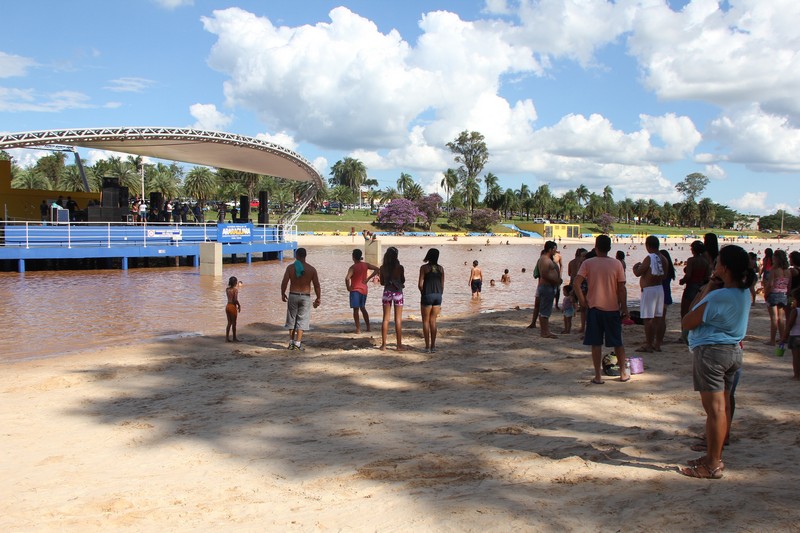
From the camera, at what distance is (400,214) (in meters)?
68.9

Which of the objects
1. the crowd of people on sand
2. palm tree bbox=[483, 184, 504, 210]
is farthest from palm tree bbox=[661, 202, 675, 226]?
the crowd of people on sand

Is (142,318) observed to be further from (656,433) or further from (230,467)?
(656,433)

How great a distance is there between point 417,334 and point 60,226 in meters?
20.2

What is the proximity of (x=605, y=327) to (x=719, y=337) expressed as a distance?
8.53ft

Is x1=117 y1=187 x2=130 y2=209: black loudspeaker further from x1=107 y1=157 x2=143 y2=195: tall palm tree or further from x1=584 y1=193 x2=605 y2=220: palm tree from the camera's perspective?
x1=584 y1=193 x2=605 y2=220: palm tree

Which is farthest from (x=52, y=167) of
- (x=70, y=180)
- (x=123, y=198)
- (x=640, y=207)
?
(x=640, y=207)

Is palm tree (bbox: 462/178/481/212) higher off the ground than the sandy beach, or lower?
higher

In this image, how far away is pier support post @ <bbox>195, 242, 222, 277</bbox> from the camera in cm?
2267

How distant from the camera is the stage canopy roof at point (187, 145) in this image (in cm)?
2217

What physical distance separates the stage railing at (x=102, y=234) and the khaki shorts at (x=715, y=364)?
2460 cm

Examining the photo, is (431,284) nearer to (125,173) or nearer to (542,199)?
(125,173)

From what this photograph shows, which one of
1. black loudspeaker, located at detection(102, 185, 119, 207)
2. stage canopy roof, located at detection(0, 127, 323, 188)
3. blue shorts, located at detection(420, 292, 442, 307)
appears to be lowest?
blue shorts, located at detection(420, 292, 442, 307)

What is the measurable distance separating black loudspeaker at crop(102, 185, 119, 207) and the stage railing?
0.87 m

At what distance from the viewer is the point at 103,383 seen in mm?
7121
